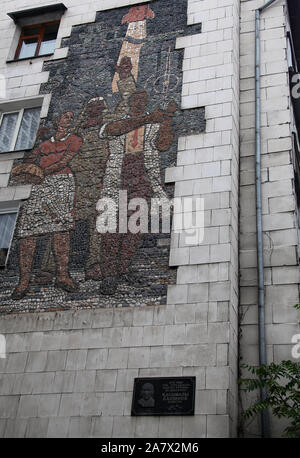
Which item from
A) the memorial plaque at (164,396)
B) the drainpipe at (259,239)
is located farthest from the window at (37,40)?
the memorial plaque at (164,396)

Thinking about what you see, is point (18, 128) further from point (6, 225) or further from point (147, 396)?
point (147, 396)

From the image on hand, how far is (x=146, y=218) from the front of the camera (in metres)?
12.1

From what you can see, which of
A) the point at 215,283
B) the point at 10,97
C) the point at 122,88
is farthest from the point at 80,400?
the point at 10,97

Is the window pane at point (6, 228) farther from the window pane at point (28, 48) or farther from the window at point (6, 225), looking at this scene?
the window pane at point (28, 48)

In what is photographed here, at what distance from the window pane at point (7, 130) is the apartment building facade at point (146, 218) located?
0.17 feet

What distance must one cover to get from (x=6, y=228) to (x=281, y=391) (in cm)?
710

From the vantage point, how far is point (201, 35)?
14.7 m

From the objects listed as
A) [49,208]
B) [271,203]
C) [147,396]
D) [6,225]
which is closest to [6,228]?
[6,225]

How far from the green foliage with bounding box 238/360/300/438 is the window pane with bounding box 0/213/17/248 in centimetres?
609

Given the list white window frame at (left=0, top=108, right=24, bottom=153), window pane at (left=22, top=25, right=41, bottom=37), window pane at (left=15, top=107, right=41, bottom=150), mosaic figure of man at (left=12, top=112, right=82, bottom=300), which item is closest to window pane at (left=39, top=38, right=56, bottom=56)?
window pane at (left=22, top=25, right=41, bottom=37)

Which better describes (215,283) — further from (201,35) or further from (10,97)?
(10,97)

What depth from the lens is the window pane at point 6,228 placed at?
1315 centimetres

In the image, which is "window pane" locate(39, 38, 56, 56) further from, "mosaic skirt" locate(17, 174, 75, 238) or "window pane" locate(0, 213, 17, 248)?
"window pane" locate(0, 213, 17, 248)
